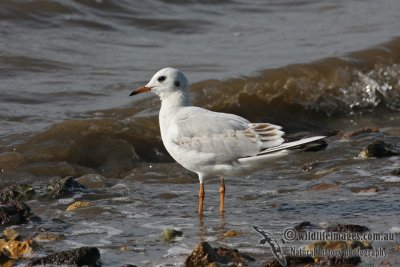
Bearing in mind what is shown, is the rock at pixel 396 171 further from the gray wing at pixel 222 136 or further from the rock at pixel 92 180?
the rock at pixel 92 180

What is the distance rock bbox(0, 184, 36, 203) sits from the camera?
22.1ft

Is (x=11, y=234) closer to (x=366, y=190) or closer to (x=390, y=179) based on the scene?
(x=366, y=190)

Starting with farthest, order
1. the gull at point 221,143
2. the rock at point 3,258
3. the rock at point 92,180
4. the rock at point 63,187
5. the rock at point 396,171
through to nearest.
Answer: the rock at point 92,180, the rock at point 396,171, the rock at point 63,187, the gull at point 221,143, the rock at point 3,258

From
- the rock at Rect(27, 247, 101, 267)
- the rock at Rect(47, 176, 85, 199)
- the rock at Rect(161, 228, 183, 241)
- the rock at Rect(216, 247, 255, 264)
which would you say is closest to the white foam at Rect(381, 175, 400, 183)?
the rock at Rect(161, 228, 183, 241)

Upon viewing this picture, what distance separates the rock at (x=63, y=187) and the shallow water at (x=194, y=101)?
0.29 feet

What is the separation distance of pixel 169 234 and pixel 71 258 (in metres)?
0.87

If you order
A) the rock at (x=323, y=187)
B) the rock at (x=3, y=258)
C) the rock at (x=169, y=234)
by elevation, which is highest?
the rock at (x=323, y=187)

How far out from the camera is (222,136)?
6.29m

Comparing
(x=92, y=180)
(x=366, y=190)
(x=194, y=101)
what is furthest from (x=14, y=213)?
(x=194, y=101)

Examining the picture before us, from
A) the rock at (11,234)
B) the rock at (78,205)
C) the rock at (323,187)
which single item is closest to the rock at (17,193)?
the rock at (78,205)

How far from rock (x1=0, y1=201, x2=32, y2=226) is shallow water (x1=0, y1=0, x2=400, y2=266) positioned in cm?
10

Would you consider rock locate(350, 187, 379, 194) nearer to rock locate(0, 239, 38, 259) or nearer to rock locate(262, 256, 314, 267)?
rock locate(262, 256, 314, 267)

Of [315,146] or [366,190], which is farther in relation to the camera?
[366,190]

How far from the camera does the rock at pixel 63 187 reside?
6.86m
